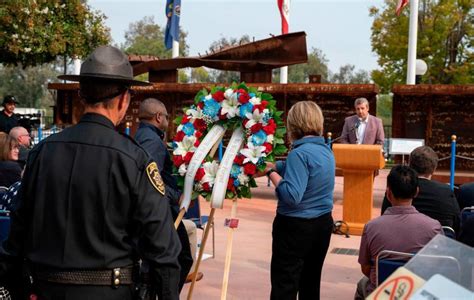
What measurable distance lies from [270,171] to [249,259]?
10.2 feet

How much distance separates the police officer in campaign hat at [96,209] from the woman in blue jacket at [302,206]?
1.64 m

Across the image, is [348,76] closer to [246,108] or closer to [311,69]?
[311,69]

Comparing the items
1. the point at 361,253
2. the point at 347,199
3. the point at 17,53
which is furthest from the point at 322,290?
the point at 17,53

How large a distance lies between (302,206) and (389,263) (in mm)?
768

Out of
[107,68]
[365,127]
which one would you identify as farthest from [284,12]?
[107,68]

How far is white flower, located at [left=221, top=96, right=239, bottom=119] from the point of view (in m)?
4.55

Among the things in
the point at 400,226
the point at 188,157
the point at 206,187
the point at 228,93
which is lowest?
the point at 400,226

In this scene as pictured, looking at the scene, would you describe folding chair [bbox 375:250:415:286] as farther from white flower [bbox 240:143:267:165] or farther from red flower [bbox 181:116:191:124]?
red flower [bbox 181:116:191:124]

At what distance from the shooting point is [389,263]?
3.71m

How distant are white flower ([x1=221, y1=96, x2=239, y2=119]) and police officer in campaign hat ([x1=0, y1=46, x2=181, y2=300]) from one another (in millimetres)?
1843

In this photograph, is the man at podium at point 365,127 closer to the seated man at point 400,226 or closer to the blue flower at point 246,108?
the blue flower at point 246,108

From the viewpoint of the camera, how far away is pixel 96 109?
8.95ft

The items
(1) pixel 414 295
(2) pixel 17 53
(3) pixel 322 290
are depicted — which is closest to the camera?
(1) pixel 414 295

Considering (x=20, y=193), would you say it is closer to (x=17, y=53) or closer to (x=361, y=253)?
(x=361, y=253)
